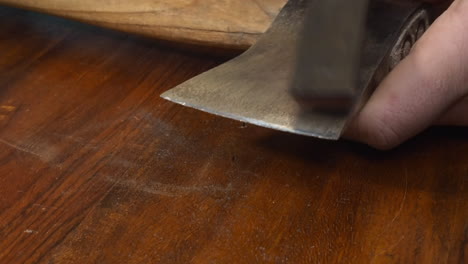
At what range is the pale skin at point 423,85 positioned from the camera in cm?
91

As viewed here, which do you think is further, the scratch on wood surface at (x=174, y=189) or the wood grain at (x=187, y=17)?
the wood grain at (x=187, y=17)

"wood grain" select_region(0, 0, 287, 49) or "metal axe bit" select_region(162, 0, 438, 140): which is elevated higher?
"metal axe bit" select_region(162, 0, 438, 140)

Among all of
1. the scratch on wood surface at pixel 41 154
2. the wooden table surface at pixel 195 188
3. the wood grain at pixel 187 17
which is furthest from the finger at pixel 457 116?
the scratch on wood surface at pixel 41 154

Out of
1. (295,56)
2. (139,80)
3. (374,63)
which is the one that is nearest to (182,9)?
(139,80)

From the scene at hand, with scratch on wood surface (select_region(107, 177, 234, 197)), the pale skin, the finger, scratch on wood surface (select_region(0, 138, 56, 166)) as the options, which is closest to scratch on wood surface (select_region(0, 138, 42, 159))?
scratch on wood surface (select_region(0, 138, 56, 166))

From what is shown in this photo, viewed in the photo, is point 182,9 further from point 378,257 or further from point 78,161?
point 378,257

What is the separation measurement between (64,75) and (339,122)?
562mm

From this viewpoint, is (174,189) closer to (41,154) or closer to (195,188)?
(195,188)

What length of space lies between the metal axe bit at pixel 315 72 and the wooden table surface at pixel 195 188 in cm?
11

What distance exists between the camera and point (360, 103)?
2.88 feet

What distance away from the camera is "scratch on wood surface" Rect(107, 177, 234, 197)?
0.90 meters

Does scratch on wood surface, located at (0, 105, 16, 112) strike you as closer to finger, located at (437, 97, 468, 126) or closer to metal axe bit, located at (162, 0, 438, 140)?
metal axe bit, located at (162, 0, 438, 140)

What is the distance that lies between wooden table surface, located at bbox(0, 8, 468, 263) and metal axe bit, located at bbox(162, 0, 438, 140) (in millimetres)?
106

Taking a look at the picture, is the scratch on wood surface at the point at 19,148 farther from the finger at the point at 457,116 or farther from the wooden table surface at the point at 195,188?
the finger at the point at 457,116
